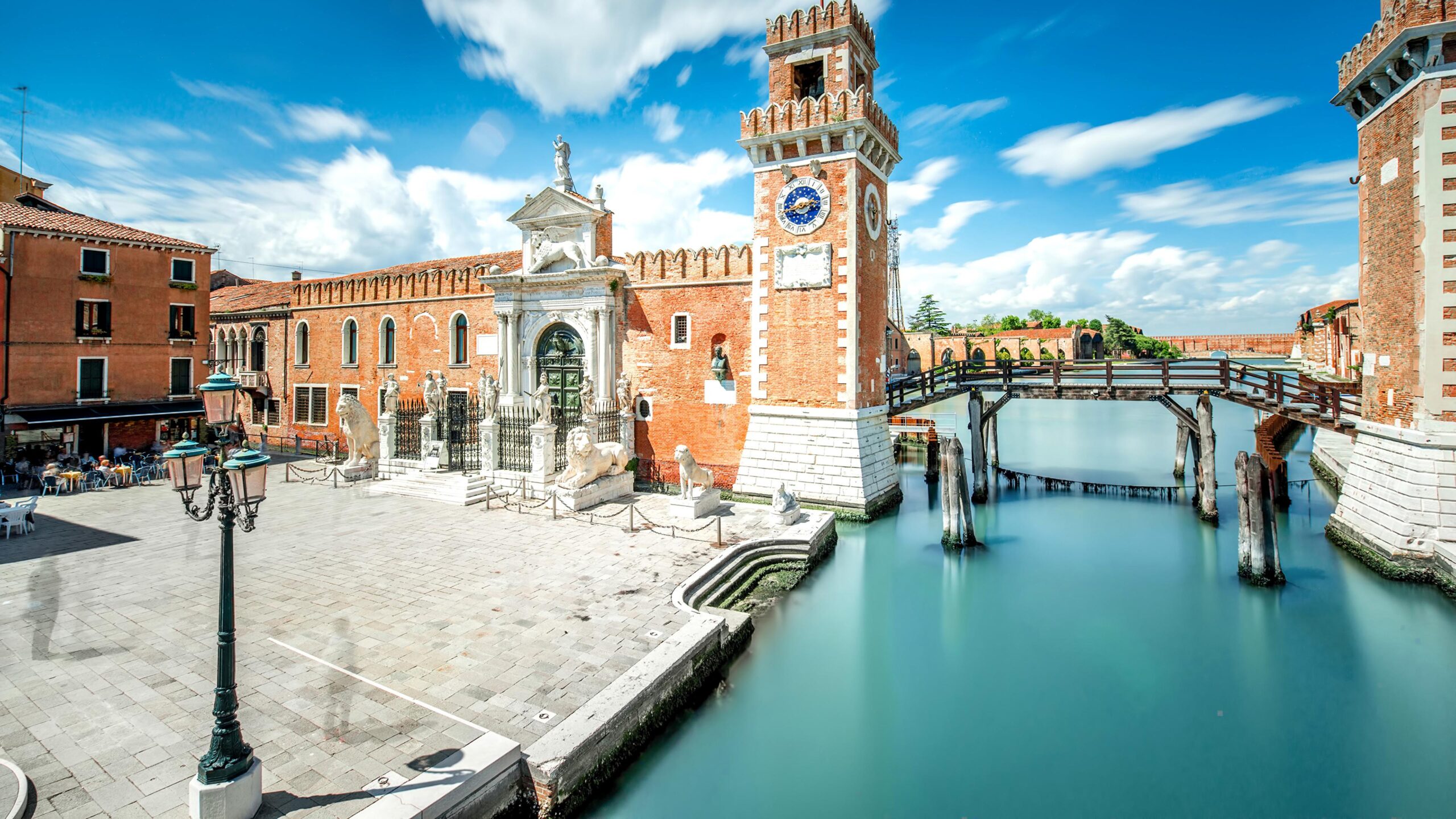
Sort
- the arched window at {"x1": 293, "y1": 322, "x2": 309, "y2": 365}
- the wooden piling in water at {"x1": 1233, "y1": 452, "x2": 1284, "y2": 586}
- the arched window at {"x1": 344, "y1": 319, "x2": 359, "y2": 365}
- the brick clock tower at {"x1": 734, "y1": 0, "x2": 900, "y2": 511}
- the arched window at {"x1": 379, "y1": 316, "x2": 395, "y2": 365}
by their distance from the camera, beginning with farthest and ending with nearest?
1. the arched window at {"x1": 293, "y1": 322, "x2": 309, "y2": 365}
2. the arched window at {"x1": 344, "y1": 319, "x2": 359, "y2": 365}
3. the arched window at {"x1": 379, "y1": 316, "x2": 395, "y2": 365}
4. the brick clock tower at {"x1": 734, "y1": 0, "x2": 900, "y2": 511}
5. the wooden piling in water at {"x1": 1233, "y1": 452, "x2": 1284, "y2": 586}

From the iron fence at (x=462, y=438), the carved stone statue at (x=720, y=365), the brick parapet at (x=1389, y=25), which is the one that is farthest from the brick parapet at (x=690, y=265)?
the brick parapet at (x=1389, y=25)

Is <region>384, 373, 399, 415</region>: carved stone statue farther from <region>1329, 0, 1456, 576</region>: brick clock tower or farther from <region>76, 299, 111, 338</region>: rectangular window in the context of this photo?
<region>1329, 0, 1456, 576</region>: brick clock tower

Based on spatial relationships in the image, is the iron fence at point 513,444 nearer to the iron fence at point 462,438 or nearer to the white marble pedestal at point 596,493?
the iron fence at point 462,438

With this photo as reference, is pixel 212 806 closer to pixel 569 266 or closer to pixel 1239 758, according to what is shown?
pixel 1239 758

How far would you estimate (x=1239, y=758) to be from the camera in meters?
7.11

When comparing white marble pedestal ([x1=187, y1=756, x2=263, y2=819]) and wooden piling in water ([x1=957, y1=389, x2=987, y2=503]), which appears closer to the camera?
white marble pedestal ([x1=187, y1=756, x2=263, y2=819])

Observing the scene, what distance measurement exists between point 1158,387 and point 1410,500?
6333 millimetres

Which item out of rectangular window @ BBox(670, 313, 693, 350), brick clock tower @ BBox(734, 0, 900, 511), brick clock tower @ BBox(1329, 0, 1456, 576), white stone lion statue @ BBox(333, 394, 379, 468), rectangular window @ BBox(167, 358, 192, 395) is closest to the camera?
brick clock tower @ BBox(1329, 0, 1456, 576)

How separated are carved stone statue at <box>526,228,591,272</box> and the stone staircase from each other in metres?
7.04

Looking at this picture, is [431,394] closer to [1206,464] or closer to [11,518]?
[11,518]

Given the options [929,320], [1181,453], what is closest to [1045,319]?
[929,320]

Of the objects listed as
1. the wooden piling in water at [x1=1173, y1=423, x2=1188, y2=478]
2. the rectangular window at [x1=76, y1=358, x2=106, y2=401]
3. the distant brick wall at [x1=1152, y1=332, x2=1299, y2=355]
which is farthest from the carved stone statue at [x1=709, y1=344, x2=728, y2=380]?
the distant brick wall at [x1=1152, y1=332, x2=1299, y2=355]

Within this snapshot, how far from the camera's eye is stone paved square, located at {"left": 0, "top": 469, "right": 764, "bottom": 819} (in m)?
5.42

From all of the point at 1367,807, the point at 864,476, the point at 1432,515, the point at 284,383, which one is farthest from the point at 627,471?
the point at 284,383
